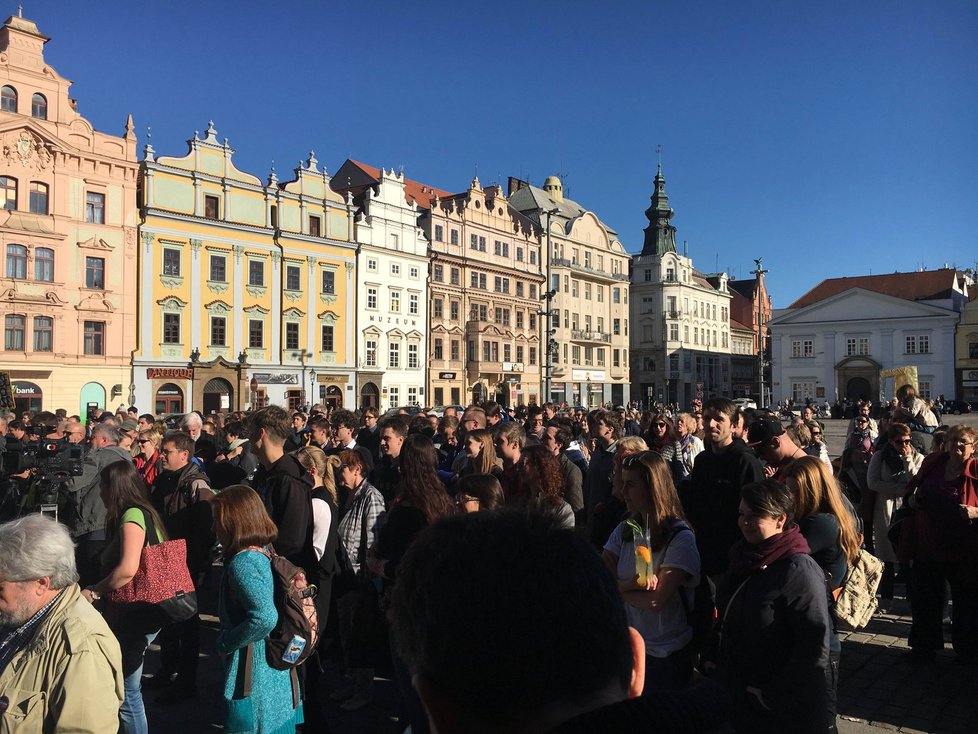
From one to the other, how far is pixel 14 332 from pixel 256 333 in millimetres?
11242

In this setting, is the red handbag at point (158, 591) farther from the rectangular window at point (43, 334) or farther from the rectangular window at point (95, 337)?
the rectangular window at point (95, 337)

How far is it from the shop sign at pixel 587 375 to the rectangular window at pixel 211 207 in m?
31.4

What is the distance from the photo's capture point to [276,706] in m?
3.94

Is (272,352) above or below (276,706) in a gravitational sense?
above

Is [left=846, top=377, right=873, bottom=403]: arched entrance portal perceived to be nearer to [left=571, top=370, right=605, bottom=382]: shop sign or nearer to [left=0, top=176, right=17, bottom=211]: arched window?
[left=571, top=370, right=605, bottom=382]: shop sign

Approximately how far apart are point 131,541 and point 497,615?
4.06 metres

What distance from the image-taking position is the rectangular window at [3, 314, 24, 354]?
32.2m

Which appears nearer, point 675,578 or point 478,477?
point 675,578

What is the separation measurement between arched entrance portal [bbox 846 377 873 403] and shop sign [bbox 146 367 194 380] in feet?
187

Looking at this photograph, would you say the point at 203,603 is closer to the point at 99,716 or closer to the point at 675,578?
the point at 99,716

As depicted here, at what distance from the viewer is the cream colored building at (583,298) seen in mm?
58531

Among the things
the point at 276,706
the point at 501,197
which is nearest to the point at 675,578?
the point at 276,706

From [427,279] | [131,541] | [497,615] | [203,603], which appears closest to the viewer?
[497,615]

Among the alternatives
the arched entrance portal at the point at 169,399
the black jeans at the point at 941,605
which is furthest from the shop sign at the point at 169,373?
the black jeans at the point at 941,605
